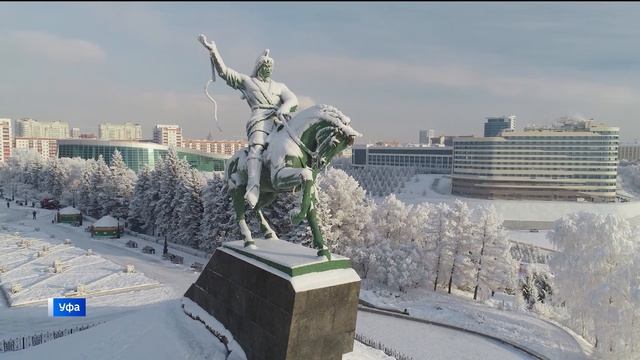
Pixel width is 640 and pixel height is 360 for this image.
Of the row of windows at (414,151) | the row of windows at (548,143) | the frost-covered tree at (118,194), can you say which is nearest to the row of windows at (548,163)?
the row of windows at (548,143)

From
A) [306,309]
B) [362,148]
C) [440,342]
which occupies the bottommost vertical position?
[440,342]

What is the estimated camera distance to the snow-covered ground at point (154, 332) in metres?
11.2

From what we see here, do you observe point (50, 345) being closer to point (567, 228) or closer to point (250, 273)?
point (250, 273)

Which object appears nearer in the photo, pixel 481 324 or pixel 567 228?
pixel 481 324

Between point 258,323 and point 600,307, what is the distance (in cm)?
2019

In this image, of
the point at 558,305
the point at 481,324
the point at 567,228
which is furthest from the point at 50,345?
the point at 558,305

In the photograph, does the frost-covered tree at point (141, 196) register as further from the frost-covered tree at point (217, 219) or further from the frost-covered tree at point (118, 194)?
the frost-covered tree at point (217, 219)

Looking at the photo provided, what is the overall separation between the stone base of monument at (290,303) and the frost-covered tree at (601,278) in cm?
1767

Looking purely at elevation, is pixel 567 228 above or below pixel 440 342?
above

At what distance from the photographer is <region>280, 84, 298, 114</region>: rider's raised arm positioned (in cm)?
1152

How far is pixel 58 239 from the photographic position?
41031 millimetres

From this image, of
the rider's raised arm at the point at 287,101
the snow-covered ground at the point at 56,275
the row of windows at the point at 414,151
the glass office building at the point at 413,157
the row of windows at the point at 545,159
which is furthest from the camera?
the row of windows at the point at 414,151

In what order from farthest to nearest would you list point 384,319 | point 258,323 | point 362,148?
point 362,148 < point 384,319 < point 258,323

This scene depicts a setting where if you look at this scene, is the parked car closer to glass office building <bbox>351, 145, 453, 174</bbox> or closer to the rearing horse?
the rearing horse
